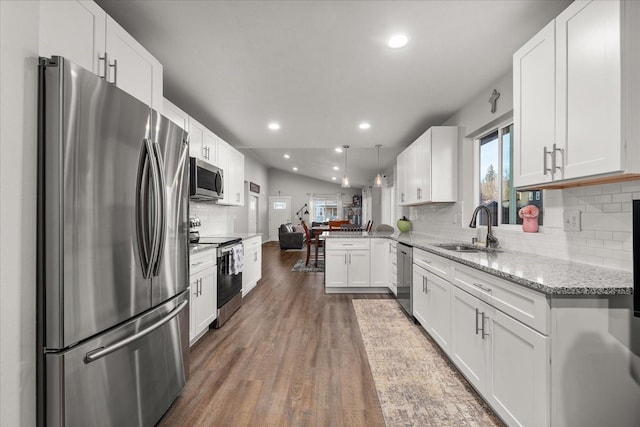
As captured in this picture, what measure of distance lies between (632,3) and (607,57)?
0.21 meters

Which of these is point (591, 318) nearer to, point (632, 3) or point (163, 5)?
point (632, 3)

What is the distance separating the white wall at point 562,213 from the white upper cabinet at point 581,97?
263mm

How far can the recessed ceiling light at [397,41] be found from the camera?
2016 millimetres

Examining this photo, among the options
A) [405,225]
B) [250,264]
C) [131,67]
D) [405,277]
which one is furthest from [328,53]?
[405,225]

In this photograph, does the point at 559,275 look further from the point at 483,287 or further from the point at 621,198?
the point at 621,198

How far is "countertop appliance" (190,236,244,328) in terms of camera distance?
2904mm

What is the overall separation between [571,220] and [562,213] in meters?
0.09

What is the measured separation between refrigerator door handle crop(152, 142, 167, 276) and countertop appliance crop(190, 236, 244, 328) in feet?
4.18

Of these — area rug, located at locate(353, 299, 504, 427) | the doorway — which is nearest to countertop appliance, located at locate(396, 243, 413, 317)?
area rug, located at locate(353, 299, 504, 427)

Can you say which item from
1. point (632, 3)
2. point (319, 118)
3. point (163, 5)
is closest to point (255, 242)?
point (319, 118)

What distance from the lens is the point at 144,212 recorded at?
141 centimetres

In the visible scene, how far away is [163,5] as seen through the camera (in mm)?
1733

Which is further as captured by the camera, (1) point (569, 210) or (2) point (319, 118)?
(2) point (319, 118)

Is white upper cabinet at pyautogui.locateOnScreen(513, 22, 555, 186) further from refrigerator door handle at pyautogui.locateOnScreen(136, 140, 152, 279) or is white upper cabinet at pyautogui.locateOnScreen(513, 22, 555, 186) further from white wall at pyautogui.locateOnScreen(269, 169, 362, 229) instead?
white wall at pyautogui.locateOnScreen(269, 169, 362, 229)
